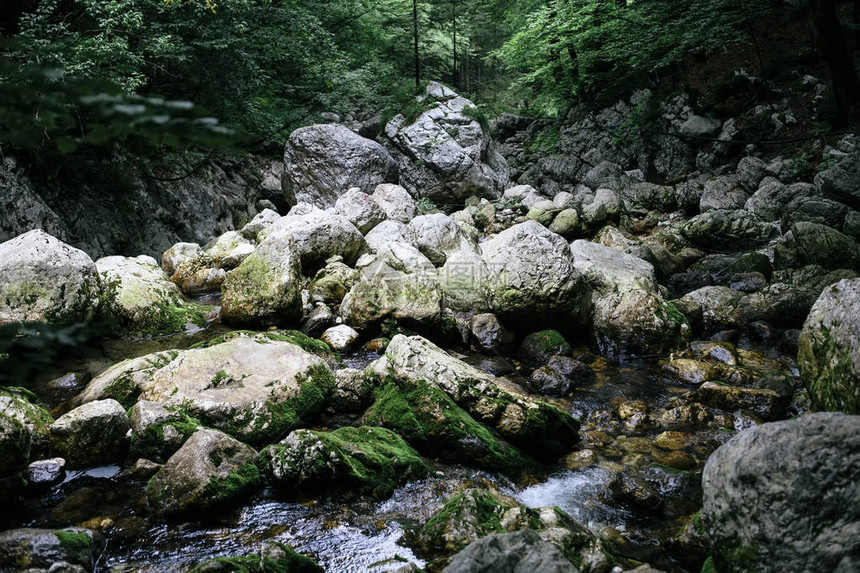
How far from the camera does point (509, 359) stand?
7531mm

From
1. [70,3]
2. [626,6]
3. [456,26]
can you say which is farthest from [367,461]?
[456,26]

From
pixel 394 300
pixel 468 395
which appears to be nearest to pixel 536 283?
pixel 394 300

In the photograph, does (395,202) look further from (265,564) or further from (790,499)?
(790,499)

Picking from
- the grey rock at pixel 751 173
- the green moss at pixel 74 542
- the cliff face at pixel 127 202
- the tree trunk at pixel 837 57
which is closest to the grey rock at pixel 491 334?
the green moss at pixel 74 542

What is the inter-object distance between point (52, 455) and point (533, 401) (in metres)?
4.46

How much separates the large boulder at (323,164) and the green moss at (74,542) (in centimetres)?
1378

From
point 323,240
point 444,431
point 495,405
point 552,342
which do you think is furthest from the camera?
point 323,240

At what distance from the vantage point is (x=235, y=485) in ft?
12.6

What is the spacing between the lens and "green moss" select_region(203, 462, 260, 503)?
3.73 meters

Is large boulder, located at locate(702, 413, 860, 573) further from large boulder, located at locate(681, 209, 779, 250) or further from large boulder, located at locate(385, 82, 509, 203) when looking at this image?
large boulder, located at locate(385, 82, 509, 203)

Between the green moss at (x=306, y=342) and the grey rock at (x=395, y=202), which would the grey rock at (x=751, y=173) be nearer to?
the grey rock at (x=395, y=202)

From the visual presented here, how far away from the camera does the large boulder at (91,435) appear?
4.29 meters

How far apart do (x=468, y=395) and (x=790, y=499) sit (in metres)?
3.06

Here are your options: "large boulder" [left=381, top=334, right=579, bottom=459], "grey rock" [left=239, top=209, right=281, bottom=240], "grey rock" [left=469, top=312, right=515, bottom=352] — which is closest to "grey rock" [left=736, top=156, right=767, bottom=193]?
"grey rock" [left=469, top=312, right=515, bottom=352]
